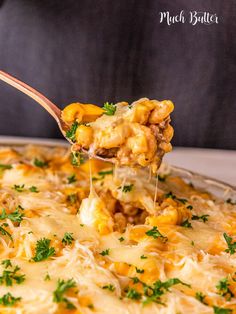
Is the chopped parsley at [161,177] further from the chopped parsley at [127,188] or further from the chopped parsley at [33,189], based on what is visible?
the chopped parsley at [33,189]

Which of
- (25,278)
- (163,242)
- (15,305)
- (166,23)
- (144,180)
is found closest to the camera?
(15,305)

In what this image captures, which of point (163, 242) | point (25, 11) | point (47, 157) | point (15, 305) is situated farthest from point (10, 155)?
point (25, 11)

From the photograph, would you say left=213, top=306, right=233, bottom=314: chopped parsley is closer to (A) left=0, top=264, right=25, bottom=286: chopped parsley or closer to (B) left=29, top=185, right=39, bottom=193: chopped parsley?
(A) left=0, top=264, right=25, bottom=286: chopped parsley

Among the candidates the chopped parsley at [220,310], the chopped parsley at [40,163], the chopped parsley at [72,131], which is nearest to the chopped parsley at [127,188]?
the chopped parsley at [72,131]

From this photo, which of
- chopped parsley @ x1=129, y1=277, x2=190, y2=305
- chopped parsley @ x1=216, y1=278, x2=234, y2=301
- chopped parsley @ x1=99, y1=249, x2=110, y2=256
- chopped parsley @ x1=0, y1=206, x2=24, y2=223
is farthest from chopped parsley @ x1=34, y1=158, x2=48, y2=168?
chopped parsley @ x1=216, y1=278, x2=234, y2=301

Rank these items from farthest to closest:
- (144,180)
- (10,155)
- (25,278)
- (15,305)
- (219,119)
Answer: (219,119) → (10,155) → (144,180) → (25,278) → (15,305)

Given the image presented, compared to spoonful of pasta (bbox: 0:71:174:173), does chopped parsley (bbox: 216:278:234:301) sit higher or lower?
lower

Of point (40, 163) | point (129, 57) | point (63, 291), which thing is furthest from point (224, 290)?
point (129, 57)

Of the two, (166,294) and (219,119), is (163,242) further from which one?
(219,119)
